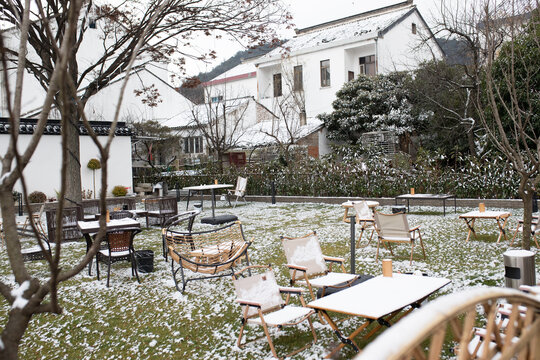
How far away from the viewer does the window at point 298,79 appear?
1213 inches

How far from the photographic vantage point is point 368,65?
2922 cm

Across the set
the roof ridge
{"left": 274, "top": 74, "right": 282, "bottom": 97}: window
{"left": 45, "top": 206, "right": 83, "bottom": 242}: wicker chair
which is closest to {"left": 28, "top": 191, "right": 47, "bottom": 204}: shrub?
{"left": 45, "top": 206, "right": 83, "bottom": 242}: wicker chair

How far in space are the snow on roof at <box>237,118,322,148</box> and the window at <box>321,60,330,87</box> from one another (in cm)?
296

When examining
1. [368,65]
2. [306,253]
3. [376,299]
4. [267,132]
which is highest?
[368,65]

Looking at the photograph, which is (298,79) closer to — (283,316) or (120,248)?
(120,248)

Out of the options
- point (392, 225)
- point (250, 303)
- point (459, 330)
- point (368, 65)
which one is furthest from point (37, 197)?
point (368, 65)

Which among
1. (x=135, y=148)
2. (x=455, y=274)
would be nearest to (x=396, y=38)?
(x=135, y=148)

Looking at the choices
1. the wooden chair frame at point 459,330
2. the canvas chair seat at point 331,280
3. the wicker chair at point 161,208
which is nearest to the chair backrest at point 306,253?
the canvas chair seat at point 331,280

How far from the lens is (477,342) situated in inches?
115

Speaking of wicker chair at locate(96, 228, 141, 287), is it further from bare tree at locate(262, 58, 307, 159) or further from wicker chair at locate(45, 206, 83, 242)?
bare tree at locate(262, 58, 307, 159)

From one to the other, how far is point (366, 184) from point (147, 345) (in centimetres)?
1247

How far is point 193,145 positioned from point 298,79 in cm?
868

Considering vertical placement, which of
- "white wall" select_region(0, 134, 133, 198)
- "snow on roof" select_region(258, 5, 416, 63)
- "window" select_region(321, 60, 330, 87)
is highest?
"snow on roof" select_region(258, 5, 416, 63)

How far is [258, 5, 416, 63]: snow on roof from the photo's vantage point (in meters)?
28.3
